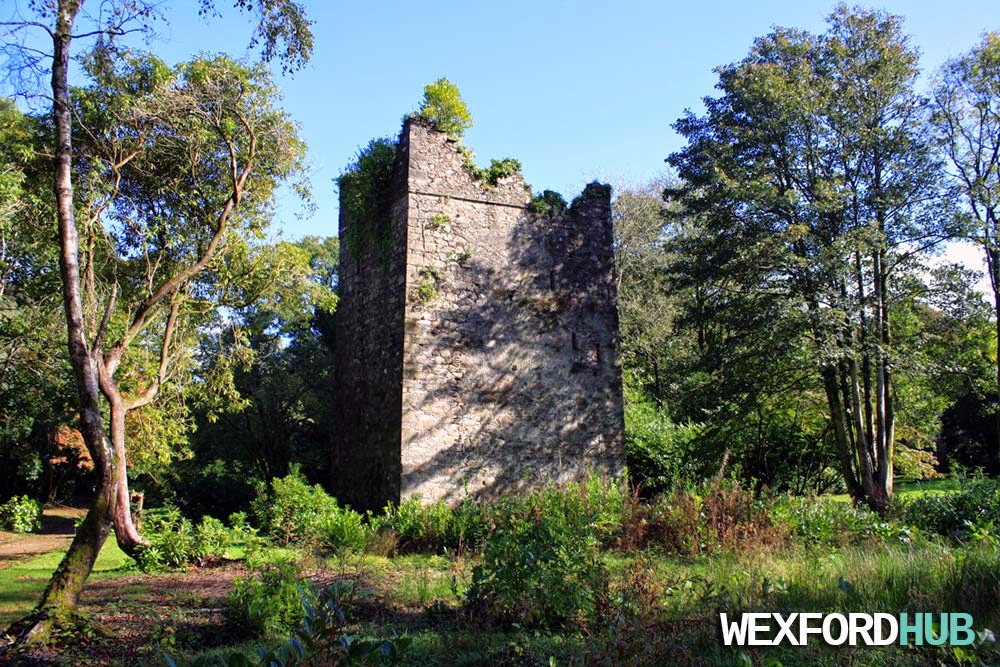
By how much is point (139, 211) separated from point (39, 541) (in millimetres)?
6825

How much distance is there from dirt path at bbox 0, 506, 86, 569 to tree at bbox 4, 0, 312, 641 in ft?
8.16

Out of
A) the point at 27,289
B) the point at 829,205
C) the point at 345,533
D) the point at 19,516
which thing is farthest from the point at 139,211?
the point at 829,205

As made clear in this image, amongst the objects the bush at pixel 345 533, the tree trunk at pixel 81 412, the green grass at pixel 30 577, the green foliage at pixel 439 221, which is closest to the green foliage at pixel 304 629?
the tree trunk at pixel 81 412

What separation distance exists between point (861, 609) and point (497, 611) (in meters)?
2.69

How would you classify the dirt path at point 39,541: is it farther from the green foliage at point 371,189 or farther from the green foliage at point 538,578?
the green foliage at point 538,578

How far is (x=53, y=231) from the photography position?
34.9 feet

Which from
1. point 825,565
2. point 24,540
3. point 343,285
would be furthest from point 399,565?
point 24,540

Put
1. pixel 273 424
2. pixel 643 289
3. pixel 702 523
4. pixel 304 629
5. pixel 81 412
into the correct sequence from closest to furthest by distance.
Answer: pixel 304 629 → pixel 81 412 → pixel 702 523 → pixel 273 424 → pixel 643 289

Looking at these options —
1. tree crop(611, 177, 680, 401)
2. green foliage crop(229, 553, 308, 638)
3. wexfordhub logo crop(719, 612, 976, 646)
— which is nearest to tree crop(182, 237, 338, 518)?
tree crop(611, 177, 680, 401)

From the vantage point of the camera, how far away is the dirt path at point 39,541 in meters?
11.4

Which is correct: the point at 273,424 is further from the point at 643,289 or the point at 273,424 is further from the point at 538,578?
the point at 538,578

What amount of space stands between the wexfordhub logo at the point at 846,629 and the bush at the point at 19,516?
1521 centimetres

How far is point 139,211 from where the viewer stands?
444 inches

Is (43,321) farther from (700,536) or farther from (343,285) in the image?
(700,536)
